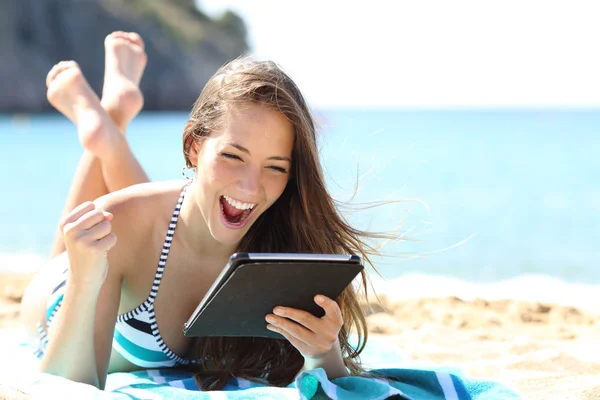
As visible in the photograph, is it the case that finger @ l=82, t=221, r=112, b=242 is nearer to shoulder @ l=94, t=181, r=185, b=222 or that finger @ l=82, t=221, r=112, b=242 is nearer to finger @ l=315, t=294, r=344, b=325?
shoulder @ l=94, t=181, r=185, b=222

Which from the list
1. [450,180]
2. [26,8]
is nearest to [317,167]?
[450,180]

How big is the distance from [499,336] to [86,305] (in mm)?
2668

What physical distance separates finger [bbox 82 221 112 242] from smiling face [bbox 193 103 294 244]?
1.38 feet

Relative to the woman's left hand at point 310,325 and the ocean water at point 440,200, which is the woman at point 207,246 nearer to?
the woman's left hand at point 310,325

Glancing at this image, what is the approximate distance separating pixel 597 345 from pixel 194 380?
2384 mm

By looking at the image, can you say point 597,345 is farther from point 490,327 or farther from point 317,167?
point 317,167

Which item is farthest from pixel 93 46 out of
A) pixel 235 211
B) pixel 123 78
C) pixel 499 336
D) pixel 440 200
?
pixel 235 211

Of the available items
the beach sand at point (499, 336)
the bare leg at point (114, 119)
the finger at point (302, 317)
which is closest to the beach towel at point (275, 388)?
the finger at point (302, 317)

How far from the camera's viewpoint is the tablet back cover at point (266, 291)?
2.15 metres

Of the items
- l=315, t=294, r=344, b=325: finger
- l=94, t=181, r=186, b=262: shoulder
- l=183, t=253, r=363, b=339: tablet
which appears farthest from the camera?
l=94, t=181, r=186, b=262: shoulder

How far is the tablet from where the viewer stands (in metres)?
2.11

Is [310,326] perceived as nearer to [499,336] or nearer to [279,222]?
[279,222]

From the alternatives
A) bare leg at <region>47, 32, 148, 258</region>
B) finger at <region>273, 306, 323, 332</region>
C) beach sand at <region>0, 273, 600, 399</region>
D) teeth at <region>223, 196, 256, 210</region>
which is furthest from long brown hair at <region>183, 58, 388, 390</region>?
bare leg at <region>47, 32, 148, 258</region>

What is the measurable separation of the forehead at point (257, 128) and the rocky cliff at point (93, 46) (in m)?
40.5
